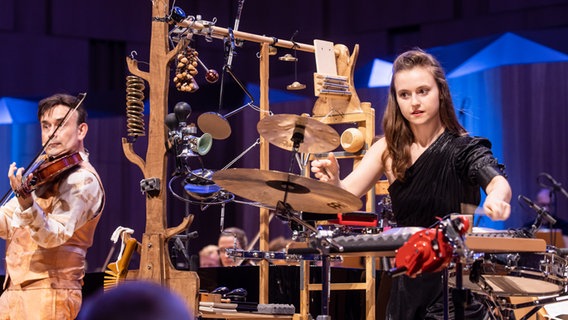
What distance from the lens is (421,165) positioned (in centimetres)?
331

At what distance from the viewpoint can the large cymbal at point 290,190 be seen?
3.26 meters

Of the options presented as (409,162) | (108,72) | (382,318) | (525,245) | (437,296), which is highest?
(108,72)

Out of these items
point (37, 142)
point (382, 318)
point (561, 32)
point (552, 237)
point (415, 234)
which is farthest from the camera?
point (37, 142)

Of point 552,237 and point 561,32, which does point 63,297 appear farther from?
point 561,32

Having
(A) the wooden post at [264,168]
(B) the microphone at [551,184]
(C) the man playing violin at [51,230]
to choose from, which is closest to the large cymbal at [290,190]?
(C) the man playing violin at [51,230]

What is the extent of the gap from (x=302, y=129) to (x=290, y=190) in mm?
543

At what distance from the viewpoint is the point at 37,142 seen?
10.4 m

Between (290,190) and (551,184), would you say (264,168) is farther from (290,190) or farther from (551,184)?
(551,184)

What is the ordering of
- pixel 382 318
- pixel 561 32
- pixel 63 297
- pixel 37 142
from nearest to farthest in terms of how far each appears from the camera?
pixel 63 297 → pixel 382 318 → pixel 561 32 → pixel 37 142

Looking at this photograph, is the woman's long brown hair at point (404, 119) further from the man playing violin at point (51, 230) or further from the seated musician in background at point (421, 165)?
the man playing violin at point (51, 230)

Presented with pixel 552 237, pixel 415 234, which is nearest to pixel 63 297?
pixel 415 234

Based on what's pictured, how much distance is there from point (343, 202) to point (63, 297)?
1.53m

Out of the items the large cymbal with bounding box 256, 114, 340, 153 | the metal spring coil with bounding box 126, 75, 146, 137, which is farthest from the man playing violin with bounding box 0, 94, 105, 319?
the large cymbal with bounding box 256, 114, 340, 153

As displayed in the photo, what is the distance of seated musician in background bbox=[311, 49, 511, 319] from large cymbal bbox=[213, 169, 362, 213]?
0.11m
